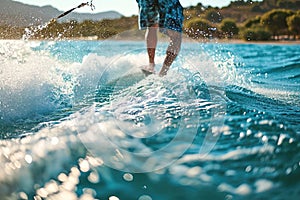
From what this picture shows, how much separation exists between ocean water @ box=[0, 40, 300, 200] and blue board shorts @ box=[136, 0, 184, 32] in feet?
1.86

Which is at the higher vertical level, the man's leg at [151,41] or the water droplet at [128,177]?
the man's leg at [151,41]

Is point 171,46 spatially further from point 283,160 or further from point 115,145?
point 283,160

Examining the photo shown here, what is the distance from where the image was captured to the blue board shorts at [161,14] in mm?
3449

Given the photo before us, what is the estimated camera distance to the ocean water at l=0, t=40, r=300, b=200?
1.52 metres

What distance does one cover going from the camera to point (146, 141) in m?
1.89

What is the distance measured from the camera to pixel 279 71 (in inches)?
220

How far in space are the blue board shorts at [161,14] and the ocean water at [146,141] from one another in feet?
1.86

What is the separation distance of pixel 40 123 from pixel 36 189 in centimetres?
75

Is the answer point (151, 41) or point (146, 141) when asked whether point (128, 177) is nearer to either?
point (146, 141)

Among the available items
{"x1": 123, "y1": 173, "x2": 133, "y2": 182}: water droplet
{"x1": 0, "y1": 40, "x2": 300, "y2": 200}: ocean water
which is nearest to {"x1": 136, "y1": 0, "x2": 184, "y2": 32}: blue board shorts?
{"x1": 0, "y1": 40, "x2": 300, "y2": 200}: ocean water

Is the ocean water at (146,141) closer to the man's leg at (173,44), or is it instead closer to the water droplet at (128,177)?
the water droplet at (128,177)

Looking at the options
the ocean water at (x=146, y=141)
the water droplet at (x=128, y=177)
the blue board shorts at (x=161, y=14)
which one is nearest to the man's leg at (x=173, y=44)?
the blue board shorts at (x=161, y=14)

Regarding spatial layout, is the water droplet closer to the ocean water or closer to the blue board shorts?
the ocean water

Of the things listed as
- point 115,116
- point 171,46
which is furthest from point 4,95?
point 171,46
